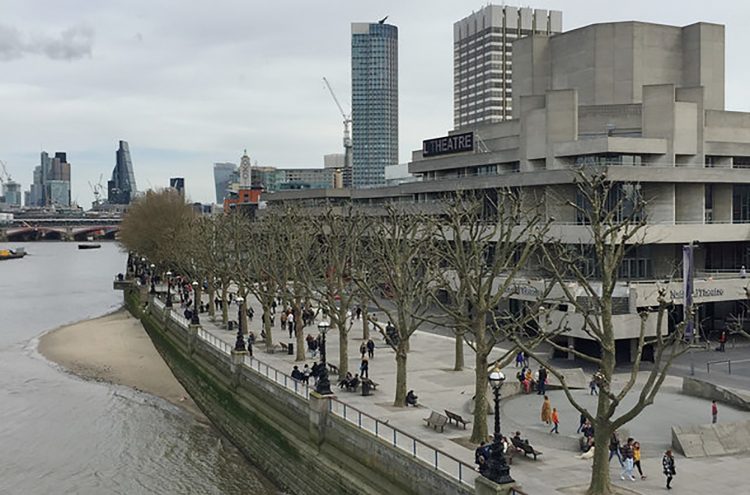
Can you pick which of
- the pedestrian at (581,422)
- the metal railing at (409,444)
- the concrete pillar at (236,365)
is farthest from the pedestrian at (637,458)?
the concrete pillar at (236,365)

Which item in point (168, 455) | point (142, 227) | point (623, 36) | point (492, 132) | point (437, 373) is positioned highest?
point (623, 36)

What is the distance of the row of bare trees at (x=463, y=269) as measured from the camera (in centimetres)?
2503

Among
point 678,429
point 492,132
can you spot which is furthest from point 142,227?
point 678,429

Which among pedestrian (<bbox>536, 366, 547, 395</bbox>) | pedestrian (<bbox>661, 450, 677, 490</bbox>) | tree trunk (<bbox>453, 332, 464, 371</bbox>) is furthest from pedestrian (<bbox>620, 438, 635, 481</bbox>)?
tree trunk (<bbox>453, 332, 464, 371</bbox>)

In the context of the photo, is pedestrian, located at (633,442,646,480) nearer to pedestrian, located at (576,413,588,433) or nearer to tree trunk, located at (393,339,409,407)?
pedestrian, located at (576,413,588,433)

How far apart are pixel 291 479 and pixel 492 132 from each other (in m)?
49.3

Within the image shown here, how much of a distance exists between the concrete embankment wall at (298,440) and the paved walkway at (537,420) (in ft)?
7.10

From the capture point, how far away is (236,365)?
142 ft

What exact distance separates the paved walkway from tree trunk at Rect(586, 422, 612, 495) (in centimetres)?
131

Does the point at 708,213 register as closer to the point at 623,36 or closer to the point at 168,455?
the point at 623,36

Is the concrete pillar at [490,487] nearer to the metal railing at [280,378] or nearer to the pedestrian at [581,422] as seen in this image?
the pedestrian at [581,422]

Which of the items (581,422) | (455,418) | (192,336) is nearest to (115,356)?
(192,336)

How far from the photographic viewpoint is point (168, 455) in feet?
127

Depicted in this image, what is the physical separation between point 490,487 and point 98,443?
26.4 metres
